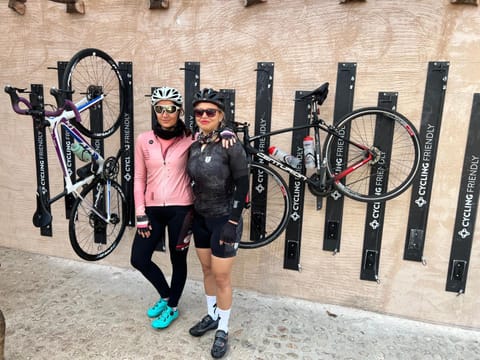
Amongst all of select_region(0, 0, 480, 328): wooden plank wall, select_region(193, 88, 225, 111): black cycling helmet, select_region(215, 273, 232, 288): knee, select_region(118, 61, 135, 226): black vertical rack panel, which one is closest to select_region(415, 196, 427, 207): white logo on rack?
select_region(0, 0, 480, 328): wooden plank wall

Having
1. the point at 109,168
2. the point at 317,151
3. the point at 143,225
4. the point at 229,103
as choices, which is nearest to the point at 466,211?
the point at 317,151

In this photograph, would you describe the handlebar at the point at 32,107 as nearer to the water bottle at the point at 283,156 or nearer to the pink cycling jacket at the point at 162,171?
the pink cycling jacket at the point at 162,171

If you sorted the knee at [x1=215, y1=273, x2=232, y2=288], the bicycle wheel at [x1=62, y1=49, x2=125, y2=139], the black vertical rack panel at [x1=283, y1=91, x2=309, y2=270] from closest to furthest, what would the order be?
the knee at [x1=215, y1=273, x2=232, y2=288]
the black vertical rack panel at [x1=283, y1=91, x2=309, y2=270]
the bicycle wheel at [x1=62, y1=49, x2=125, y2=139]

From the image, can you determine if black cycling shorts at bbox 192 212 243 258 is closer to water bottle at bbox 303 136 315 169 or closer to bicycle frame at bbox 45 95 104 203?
water bottle at bbox 303 136 315 169

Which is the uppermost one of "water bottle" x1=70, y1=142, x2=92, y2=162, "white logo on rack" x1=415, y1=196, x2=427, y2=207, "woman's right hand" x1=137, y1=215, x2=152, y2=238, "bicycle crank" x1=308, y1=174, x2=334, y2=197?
"water bottle" x1=70, y1=142, x2=92, y2=162

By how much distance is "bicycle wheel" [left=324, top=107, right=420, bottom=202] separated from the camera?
3.08m

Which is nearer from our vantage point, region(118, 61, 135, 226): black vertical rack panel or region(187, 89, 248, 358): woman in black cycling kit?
region(187, 89, 248, 358): woman in black cycling kit

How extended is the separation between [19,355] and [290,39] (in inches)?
132

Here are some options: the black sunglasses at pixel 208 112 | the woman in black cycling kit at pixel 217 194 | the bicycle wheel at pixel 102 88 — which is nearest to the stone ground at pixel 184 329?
the woman in black cycling kit at pixel 217 194

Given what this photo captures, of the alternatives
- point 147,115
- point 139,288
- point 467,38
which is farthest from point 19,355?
point 467,38

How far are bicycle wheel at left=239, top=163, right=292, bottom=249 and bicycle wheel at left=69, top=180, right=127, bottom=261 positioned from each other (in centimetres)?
128

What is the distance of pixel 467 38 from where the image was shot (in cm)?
288

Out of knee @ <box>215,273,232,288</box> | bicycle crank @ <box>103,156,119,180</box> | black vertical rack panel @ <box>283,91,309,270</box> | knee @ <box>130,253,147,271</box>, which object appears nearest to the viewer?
knee @ <box>215,273,232,288</box>

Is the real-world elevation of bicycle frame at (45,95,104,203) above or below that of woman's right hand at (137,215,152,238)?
above
